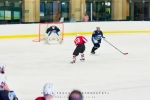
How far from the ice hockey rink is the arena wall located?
9.87 feet

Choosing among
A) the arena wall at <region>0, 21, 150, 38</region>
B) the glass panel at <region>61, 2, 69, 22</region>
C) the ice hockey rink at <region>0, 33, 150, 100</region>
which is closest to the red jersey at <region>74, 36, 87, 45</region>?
the ice hockey rink at <region>0, 33, 150, 100</region>

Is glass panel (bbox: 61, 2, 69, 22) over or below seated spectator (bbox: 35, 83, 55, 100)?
over

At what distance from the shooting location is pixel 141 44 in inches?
725

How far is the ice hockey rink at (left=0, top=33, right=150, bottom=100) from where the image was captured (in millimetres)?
7887

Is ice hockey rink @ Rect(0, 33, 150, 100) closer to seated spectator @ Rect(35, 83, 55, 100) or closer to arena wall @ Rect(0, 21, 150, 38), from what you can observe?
arena wall @ Rect(0, 21, 150, 38)

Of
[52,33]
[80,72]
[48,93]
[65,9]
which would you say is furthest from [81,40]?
[65,9]

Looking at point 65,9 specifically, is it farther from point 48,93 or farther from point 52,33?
point 48,93

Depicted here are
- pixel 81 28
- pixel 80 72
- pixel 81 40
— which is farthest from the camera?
pixel 81 28

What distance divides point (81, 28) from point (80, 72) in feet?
39.8

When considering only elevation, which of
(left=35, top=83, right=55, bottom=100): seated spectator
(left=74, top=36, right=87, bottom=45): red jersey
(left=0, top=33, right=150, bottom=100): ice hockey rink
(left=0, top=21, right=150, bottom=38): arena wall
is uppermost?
(left=0, top=21, right=150, bottom=38): arena wall

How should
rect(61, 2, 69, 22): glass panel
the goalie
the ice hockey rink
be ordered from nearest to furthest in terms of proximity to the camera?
the ice hockey rink, the goalie, rect(61, 2, 69, 22): glass panel

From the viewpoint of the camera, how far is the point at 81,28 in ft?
73.9

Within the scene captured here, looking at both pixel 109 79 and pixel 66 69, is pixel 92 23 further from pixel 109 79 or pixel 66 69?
pixel 109 79

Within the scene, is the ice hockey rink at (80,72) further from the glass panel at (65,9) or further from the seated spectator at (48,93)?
the glass panel at (65,9)
